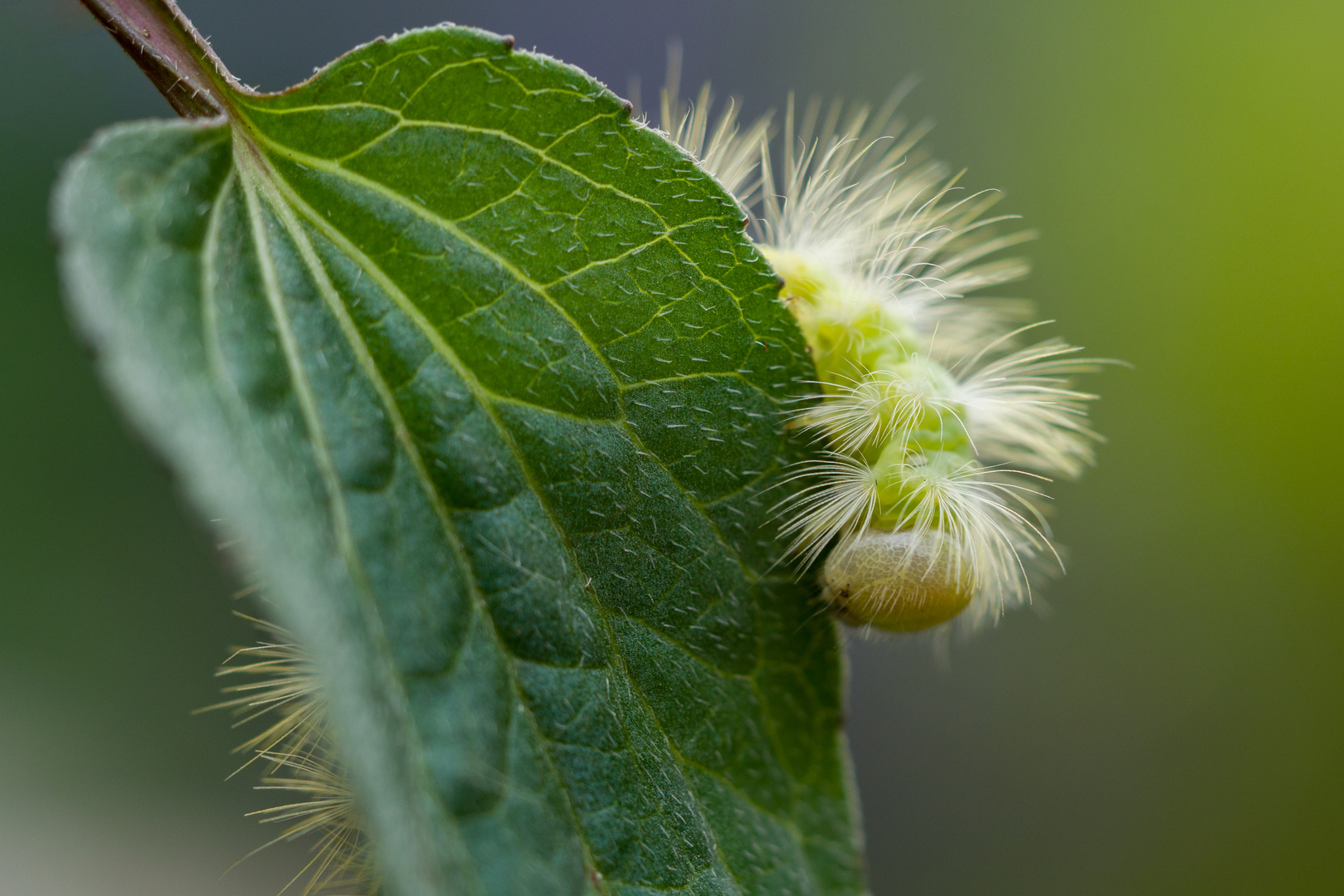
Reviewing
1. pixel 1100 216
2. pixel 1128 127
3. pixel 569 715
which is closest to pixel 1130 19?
pixel 1128 127

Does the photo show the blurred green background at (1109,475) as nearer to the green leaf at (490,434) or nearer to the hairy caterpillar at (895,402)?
the hairy caterpillar at (895,402)

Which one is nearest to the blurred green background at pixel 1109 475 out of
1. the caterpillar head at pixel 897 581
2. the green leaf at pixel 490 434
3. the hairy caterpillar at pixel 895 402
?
the hairy caterpillar at pixel 895 402

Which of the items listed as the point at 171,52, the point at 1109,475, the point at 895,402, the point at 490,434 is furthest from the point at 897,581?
the point at 1109,475

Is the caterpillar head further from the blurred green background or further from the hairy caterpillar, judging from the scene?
the blurred green background

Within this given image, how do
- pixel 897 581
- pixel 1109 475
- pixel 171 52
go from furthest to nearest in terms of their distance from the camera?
pixel 1109 475
pixel 897 581
pixel 171 52

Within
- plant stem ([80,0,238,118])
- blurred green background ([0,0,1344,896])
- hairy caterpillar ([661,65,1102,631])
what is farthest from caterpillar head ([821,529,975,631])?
blurred green background ([0,0,1344,896])

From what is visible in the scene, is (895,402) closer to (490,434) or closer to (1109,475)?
(490,434)
